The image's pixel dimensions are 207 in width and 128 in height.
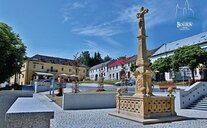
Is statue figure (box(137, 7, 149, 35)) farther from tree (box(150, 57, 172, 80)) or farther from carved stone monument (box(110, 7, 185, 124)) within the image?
tree (box(150, 57, 172, 80))

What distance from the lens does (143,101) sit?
8.95 m

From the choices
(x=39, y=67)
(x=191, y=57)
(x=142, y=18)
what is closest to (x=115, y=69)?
(x=39, y=67)

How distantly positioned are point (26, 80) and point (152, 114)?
4994 centimetres

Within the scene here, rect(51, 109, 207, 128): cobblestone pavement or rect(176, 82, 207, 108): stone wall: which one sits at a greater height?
rect(176, 82, 207, 108): stone wall

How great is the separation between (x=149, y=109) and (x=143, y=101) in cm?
55

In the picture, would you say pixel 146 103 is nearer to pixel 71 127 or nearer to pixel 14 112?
pixel 71 127

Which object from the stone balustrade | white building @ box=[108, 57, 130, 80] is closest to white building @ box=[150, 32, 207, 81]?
white building @ box=[108, 57, 130, 80]

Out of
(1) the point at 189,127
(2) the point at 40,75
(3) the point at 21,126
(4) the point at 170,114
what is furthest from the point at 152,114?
(2) the point at 40,75

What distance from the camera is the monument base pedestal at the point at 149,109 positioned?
29.1ft

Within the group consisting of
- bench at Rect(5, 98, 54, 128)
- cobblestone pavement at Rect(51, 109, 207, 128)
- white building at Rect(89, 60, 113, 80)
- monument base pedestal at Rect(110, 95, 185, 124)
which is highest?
white building at Rect(89, 60, 113, 80)

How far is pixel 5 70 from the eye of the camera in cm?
2697

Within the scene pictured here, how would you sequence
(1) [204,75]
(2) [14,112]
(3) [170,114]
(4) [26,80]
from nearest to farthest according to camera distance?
(2) [14,112] → (3) [170,114] → (1) [204,75] → (4) [26,80]

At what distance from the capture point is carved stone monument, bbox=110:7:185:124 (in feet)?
29.5

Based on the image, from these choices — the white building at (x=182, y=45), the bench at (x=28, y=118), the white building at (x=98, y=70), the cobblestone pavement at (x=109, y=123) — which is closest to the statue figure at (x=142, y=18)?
the cobblestone pavement at (x=109, y=123)
